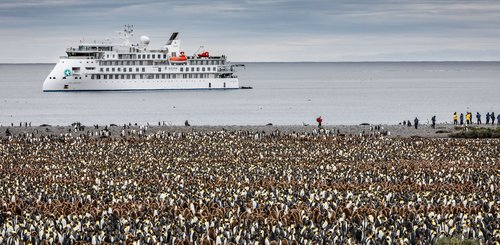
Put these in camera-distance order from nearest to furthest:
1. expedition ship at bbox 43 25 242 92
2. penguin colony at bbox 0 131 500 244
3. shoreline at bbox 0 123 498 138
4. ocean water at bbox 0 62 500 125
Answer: penguin colony at bbox 0 131 500 244 → shoreline at bbox 0 123 498 138 → ocean water at bbox 0 62 500 125 → expedition ship at bbox 43 25 242 92

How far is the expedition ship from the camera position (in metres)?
122

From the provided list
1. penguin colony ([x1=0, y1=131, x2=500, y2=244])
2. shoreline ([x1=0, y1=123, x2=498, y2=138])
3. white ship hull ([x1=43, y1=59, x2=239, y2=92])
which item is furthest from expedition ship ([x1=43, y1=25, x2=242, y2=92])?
penguin colony ([x1=0, y1=131, x2=500, y2=244])

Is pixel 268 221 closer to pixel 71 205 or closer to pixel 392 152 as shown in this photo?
pixel 71 205

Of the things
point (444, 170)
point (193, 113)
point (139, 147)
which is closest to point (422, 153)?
point (444, 170)

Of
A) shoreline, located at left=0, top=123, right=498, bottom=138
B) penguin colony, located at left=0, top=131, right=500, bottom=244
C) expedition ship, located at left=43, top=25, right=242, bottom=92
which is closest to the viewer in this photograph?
penguin colony, located at left=0, top=131, right=500, bottom=244

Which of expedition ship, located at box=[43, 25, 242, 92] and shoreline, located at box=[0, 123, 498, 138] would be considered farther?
expedition ship, located at box=[43, 25, 242, 92]

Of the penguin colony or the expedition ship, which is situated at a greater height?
the expedition ship

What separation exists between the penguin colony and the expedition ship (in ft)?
263

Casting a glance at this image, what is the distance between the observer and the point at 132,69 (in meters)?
126

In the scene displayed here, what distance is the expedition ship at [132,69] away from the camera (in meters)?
122

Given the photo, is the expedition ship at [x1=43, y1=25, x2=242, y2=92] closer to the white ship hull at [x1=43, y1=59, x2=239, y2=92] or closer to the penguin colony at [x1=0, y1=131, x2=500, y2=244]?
the white ship hull at [x1=43, y1=59, x2=239, y2=92]

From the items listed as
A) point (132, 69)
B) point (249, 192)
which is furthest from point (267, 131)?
point (132, 69)

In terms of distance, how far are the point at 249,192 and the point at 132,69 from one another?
10246 centimetres

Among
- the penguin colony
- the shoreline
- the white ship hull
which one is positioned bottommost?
the penguin colony
